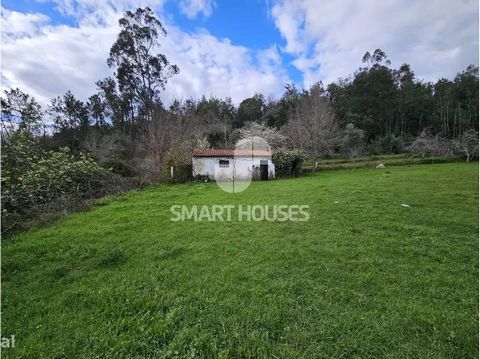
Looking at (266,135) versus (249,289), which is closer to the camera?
(249,289)

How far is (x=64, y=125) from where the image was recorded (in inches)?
1305

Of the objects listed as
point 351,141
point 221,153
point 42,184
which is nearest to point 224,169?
point 221,153

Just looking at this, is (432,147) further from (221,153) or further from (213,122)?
(213,122)

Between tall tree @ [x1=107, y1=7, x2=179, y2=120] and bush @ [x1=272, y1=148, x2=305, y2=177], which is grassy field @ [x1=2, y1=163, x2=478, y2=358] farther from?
tall tree @ [x1=107, y1=7, x2=179, y2=120]

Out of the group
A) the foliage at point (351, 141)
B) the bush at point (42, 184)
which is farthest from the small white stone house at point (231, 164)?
the foliage at point (351, 141)

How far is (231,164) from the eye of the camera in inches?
671

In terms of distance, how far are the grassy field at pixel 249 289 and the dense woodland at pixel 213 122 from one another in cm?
496

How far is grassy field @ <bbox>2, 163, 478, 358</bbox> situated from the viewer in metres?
2.40

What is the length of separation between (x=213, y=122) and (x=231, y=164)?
15654 millimetres

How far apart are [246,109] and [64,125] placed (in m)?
26.0

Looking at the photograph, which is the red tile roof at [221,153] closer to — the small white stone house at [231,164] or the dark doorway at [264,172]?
the small white stone house at [231,164]

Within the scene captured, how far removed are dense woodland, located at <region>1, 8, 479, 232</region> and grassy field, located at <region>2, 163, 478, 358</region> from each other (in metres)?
4.96

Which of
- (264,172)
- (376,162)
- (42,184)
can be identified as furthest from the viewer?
(376,162)

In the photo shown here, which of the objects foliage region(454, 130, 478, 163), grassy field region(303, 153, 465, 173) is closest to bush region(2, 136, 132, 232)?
grassy field region(303, 153, 465, 173)
